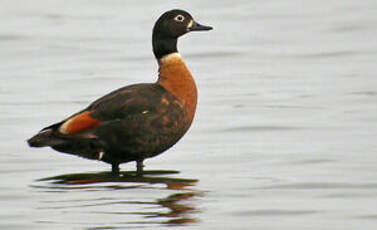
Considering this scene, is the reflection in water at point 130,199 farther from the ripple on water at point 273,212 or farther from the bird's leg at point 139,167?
the ripple on water at point 273,212

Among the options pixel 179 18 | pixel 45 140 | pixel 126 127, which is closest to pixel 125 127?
pixel 126 127

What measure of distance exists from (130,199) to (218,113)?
5089 millimetres

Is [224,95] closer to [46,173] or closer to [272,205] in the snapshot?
[46,173]

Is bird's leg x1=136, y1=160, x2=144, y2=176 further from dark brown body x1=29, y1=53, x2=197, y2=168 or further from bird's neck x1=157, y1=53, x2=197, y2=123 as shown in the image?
bird's neck x1=157, y1=53, x2=197, y2=123

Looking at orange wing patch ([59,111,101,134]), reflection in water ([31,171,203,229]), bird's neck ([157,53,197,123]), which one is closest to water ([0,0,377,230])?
reflection in water ([31,171,203,229])

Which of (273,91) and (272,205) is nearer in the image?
(272,205)

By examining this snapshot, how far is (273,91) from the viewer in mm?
17594

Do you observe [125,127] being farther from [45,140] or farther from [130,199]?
[130,199]

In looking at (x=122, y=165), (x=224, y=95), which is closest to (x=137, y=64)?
(x=224, y=95)

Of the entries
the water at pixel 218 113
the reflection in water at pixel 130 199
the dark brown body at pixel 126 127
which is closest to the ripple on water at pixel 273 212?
the water at pixel 218 113

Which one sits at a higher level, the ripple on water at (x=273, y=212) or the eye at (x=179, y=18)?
the eye at (x=179, y=18)

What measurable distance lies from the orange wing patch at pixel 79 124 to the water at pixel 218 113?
420 mm

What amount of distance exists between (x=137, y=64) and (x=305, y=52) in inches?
93.4

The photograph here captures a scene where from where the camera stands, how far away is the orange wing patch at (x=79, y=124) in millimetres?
12281
